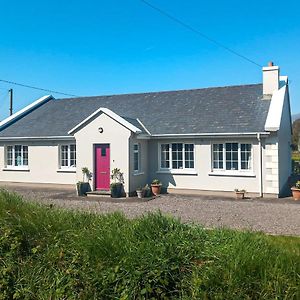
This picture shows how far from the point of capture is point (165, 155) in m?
18.6

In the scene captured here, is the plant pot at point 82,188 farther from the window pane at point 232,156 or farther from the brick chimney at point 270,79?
the brick chimney at point 270,79

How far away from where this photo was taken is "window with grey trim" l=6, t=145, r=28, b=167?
21984mm

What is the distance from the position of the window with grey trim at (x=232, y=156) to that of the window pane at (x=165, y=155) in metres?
2.57

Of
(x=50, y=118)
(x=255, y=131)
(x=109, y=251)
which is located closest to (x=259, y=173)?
(x=255, y=131)

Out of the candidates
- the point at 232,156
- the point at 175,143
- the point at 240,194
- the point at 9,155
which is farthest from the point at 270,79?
the point at 9,155

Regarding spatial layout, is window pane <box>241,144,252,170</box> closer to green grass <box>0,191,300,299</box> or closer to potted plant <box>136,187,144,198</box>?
potted plant <box>136,187,144,198</box>

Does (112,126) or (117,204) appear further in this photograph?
(112,126)

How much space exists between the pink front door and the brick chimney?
946 cm

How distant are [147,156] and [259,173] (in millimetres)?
6023

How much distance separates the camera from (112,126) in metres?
17.5

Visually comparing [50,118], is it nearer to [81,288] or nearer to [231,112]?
[231,112]

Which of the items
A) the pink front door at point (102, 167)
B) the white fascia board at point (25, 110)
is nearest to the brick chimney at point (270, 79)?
the pink front door at point (102, 167)

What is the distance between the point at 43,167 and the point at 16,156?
8.29 feet

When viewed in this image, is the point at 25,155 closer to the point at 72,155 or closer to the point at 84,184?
the point at 72,155
